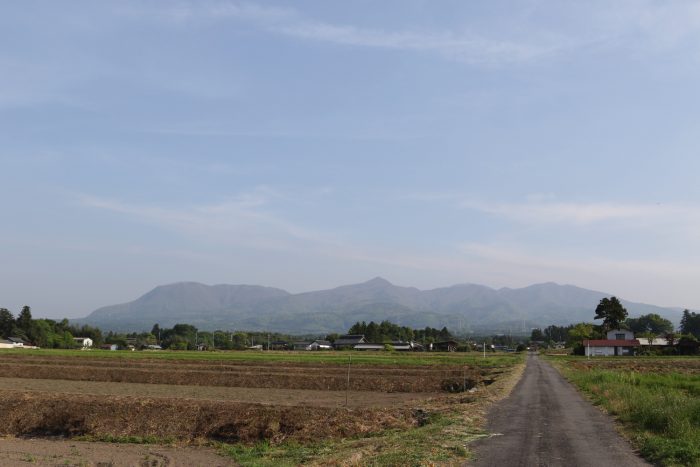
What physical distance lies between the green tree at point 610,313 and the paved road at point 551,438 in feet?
433

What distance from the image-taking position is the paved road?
14172 mm

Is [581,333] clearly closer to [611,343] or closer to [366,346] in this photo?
[611,343]

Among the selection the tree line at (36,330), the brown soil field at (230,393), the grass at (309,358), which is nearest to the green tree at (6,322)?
the tree line at (36,330)

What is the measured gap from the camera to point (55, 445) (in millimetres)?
20406

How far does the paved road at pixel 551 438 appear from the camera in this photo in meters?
14.2

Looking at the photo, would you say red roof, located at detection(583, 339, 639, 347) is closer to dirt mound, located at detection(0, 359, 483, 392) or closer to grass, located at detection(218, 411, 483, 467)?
dirt mound, located at detection(0, 359, 483, 392)

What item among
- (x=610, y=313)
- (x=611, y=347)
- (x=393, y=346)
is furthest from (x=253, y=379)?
(x=610, y=313)

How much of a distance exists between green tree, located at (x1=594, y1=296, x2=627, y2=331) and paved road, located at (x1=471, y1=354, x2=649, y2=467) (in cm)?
13190

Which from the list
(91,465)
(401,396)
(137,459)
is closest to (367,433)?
(137,459)

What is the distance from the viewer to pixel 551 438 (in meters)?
17.2

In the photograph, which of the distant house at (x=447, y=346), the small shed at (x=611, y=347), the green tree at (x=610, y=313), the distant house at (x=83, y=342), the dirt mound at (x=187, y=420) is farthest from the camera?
the distant house at (x=447, y=346)

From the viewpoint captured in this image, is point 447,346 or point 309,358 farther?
point 447,346

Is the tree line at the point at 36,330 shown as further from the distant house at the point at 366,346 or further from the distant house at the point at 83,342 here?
the distant house at the point at 366,346

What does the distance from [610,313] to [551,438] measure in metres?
144
